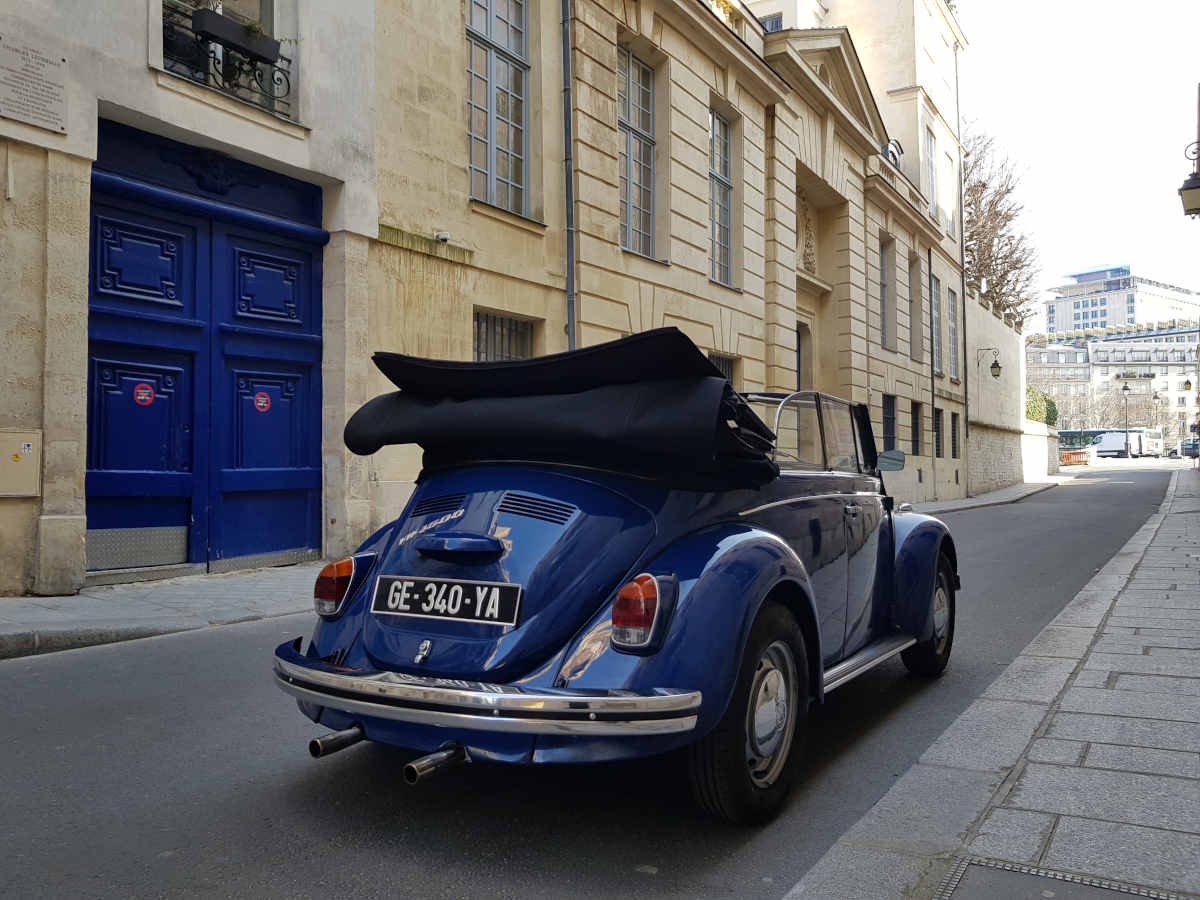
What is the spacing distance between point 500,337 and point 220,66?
16.1 feet

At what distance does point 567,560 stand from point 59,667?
4.08 m

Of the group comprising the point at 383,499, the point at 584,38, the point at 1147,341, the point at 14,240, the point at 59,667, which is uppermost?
the point at 1147,341

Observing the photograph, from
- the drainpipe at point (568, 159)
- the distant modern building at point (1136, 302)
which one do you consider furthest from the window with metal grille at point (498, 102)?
the distant modern building at point (1136, 302)

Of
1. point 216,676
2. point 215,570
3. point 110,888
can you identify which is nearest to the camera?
point 110,888

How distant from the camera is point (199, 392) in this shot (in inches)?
370

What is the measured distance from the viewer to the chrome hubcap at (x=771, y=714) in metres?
3.15

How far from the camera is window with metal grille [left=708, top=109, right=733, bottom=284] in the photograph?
19122 mm

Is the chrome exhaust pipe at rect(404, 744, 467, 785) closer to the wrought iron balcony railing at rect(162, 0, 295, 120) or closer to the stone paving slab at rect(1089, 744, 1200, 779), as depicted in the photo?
the stone paving slab at rect(1089, 744, 1200, 779)

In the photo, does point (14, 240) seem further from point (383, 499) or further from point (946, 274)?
point (946, 274)

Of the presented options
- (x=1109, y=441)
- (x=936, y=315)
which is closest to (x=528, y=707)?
(x=936, y=315)

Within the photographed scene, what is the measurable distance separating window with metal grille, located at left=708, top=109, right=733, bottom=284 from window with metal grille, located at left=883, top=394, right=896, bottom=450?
1015 centimetres

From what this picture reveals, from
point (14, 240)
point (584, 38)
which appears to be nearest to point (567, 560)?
point (14, 240)

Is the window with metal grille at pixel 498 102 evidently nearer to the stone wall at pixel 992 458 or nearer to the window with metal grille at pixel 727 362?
the window with metal grille at pixel 727 362

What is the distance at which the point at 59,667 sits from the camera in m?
5.66
